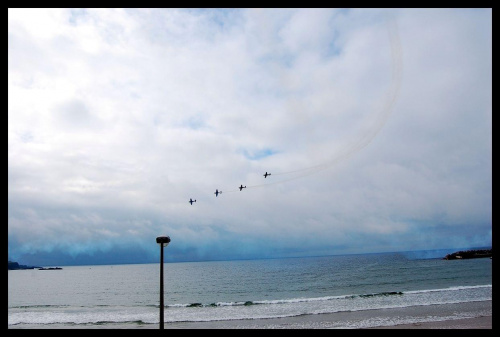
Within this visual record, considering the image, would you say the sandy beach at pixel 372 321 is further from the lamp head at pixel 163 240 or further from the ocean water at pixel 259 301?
the lamp head at pixel 163 240

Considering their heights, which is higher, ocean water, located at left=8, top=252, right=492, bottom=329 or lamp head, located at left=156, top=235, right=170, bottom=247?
lamp head, located at left=156, top=235, right=170, bottom=247

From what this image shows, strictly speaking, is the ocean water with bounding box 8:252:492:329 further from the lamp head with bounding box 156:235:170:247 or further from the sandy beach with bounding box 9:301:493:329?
the lamp head with bounding box 156:235:170:247

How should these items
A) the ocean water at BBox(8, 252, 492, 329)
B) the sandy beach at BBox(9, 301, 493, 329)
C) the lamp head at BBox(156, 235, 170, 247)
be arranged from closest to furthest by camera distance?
1. the lamp head at BBox(156, 235, 170, 247)
2. the sandy beach at BBox(9, 301, 493, 329)
3. the ocean water at BBox(8, 252, 492, 329)

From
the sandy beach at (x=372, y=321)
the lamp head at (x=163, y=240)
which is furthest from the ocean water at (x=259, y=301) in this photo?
the lamp head at (x=163, y=240)

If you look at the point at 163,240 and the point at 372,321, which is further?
the point at 372,321

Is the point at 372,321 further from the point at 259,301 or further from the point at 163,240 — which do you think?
the point at 259,301

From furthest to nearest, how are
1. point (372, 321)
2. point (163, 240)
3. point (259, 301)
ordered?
point (259, 301) → point (372, 321) → point (163, 240)

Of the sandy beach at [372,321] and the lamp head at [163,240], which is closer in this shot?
the lamp head at [163,240]

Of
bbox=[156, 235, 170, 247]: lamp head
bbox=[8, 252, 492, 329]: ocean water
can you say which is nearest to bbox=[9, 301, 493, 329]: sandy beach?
bbox=[8, 252, 492, 329]: ocean water

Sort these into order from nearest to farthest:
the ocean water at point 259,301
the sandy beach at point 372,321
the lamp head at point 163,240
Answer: the lamp head at point 163,240
the sandy beach at point 372,321
the ocean water at point 259,301

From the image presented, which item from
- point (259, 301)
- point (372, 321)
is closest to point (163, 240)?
point (372, 321)
